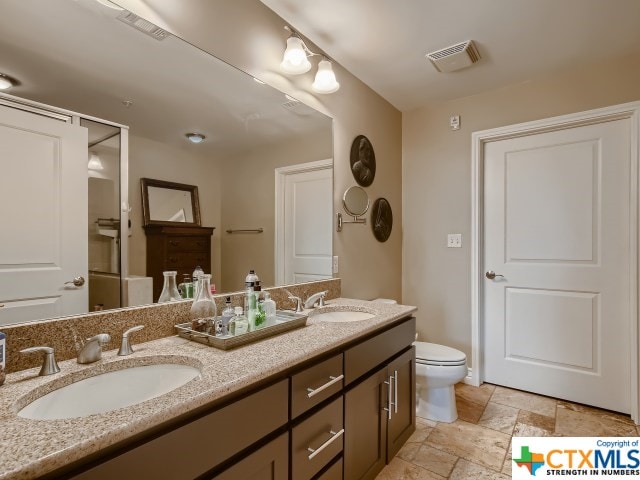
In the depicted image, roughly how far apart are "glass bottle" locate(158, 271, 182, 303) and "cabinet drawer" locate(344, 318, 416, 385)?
74cm

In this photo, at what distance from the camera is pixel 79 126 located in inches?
44.6

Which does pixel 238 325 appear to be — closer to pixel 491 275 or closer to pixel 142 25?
pixel 142 25

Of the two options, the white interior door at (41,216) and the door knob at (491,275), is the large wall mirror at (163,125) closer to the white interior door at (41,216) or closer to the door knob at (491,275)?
the white interior door at (41,216)

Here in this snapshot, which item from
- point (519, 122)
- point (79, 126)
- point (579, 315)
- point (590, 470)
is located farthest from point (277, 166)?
point (579, 315)

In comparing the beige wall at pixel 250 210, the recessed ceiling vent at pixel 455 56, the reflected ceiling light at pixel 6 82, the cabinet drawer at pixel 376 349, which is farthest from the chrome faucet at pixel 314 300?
the recessed ceiling vent at pixel 455 56

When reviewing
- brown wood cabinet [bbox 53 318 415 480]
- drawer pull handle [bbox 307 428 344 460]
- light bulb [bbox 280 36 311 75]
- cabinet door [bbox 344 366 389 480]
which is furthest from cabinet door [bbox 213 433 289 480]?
light bulb [bbox 280 36 311 75]

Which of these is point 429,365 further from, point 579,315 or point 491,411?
point 579,315

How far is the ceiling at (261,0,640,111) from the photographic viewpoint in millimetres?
1751

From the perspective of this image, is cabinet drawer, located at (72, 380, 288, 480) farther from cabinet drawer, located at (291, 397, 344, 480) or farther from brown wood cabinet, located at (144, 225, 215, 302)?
brown wood cabinet, located at (144, 225, 215, 302)

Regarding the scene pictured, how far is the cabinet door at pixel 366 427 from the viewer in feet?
4.52

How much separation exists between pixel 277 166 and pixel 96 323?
1151 millimetres

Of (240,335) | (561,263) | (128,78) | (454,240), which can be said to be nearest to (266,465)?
(240,335)

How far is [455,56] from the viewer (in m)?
2.16

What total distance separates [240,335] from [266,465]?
0.41 metres
